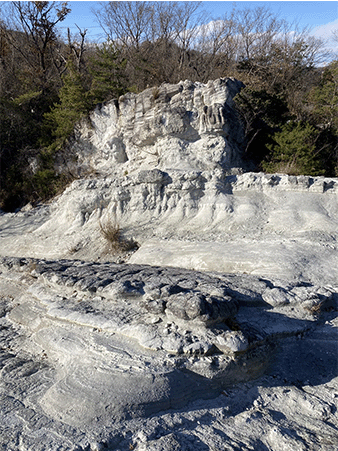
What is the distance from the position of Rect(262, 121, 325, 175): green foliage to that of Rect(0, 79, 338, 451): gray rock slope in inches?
59.5

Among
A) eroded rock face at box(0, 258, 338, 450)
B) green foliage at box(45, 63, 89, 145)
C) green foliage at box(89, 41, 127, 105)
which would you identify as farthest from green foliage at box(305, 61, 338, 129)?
eroded rock face at box(0, 258, 338, 450)

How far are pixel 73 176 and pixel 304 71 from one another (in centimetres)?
1166

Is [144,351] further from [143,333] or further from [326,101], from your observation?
[326,101]

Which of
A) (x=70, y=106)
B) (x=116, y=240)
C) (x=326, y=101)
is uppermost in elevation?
(x=70, y=106)

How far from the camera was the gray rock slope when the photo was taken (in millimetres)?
2803

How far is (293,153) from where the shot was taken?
9.61m

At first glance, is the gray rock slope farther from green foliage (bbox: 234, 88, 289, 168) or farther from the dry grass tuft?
green foliage (bbox: 234, 88, 289, 168)

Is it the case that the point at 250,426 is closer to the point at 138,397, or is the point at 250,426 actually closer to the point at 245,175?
the point at 138,397

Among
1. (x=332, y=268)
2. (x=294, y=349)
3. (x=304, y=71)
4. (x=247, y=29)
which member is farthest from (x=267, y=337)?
(x=247, y=29)

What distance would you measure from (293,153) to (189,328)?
768 centimetres

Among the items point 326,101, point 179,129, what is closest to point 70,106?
point 179,129

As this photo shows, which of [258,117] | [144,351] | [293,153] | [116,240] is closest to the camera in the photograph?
[144,351]

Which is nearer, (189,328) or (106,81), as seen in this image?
(189,328)

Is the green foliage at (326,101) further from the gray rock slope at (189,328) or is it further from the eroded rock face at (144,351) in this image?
the eroded rock face at (144,351)
